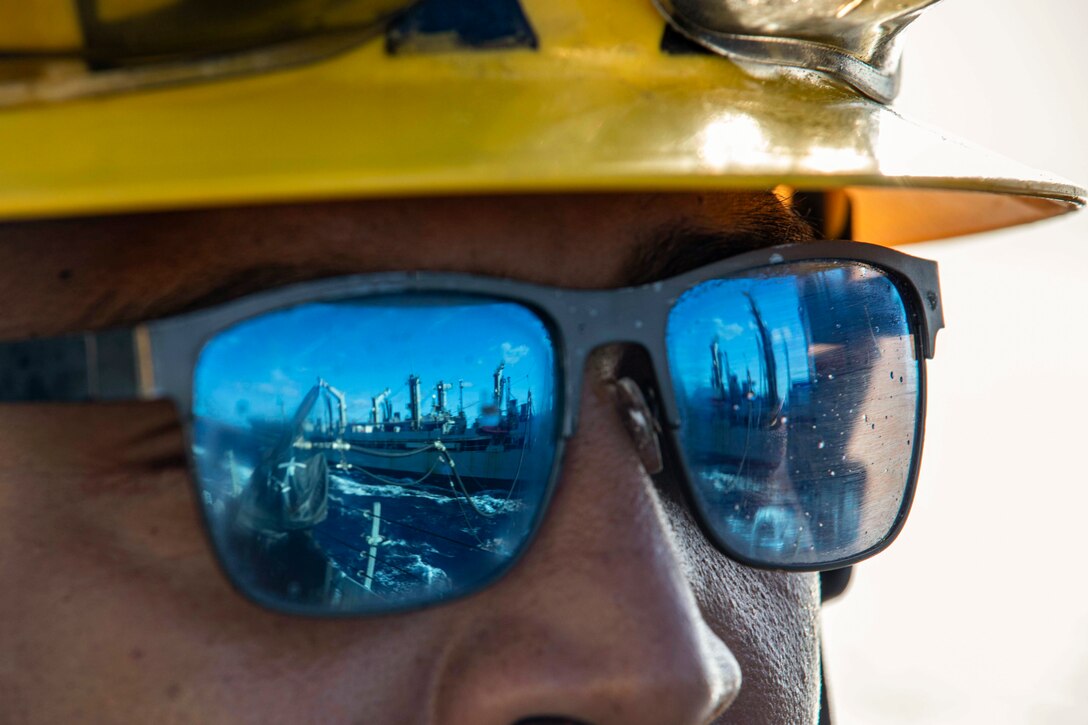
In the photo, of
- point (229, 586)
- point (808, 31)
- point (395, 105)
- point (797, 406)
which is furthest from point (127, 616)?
point (808, 31)

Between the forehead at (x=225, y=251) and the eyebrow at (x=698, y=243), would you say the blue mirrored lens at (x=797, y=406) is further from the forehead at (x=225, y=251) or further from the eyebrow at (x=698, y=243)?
the forehead at (x=225, y=251)

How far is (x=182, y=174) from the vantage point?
101 cm

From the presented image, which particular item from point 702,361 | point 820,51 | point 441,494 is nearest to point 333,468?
point 441,494

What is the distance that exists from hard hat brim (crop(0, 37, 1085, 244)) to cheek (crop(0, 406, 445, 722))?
10.5 inches

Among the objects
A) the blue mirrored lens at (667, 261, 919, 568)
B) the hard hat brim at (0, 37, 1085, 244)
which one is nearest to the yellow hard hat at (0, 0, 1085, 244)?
the hard hat brim at (0, 37, 1085, 244)

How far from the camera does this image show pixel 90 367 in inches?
40.9

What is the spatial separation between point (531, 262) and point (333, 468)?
0.31 metres

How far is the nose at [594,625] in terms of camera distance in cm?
112

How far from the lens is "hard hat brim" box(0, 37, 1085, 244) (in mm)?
1004

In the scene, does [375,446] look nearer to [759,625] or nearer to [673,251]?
[673,251]

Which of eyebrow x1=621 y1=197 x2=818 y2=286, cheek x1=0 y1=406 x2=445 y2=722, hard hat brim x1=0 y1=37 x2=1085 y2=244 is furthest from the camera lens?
eyebrow x1=621 y1=197 x2=818 y2=286

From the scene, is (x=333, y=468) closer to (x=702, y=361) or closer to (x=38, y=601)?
(x=38, y=601)

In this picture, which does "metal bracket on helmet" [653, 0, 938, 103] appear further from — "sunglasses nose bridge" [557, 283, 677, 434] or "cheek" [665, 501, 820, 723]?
"cheek" [665, 501, 820, 723]

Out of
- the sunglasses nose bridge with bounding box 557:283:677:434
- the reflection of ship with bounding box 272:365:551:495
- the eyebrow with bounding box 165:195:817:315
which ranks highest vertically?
the eyebrow with bounding box 165:195:817:315
